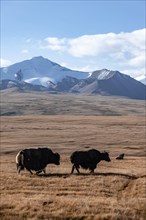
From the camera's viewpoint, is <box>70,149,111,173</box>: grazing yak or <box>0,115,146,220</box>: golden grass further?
<box>70,149,111,173</box>: grazing yak

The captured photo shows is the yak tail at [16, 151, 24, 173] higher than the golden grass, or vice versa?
the yak tail at [16, 151, 24, 173]

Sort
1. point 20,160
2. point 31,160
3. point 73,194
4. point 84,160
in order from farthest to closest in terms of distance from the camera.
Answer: point 84,160 → point 20,160 → point 31,160 → point 73,194

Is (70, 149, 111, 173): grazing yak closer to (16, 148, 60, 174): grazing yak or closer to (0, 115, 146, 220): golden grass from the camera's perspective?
(0, 115, 146, 220): golden grass

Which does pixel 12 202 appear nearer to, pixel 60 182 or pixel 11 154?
pixel 60 182

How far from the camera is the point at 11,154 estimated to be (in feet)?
208

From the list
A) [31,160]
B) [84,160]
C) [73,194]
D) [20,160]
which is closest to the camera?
[73,194]

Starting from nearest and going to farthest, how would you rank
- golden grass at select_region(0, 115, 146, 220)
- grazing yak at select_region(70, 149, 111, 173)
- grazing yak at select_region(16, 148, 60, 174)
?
golden grass at select_region(0, 115, 146, 220), grazing yak at select_region(16, 148, 60, 174), grazing yak at select_region(70, 149, 111, 173)

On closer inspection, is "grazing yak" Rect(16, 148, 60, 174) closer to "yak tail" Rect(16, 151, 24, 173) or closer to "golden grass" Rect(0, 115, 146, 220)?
"yak tail" Rect(16, 151, 24, 173)

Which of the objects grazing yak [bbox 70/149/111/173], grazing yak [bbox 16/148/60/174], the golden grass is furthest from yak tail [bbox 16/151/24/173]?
grazing yak [bbox 70/149/111/173]

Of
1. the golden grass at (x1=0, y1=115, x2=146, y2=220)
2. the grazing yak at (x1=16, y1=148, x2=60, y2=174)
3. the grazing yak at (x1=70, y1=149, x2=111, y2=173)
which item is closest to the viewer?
the golden grass at (x1=0, y1=115, x2=146, y2=220)

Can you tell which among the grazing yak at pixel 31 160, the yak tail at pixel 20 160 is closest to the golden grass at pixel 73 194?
the yak tail at pixel 20 160

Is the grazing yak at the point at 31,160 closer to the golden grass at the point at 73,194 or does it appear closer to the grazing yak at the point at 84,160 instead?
the golden grass at the point at 73,194

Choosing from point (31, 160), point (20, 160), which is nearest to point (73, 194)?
point (31, 160)

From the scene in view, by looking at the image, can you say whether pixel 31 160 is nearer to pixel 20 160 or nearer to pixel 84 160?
pixel 20 160
